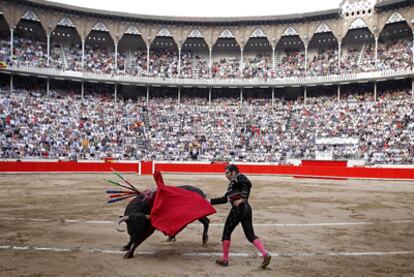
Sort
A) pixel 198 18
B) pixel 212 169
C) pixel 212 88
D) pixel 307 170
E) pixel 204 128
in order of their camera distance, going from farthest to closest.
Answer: pixel 212 88
pixel 198 18
pixel 204 128
pixel 212 169
pixel 307 170

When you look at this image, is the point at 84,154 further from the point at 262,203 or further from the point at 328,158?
the point at 262,203

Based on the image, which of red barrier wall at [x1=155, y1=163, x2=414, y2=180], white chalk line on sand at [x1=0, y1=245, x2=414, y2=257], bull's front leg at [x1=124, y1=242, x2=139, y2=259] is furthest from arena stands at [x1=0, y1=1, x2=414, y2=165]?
bull's front leg at [x1=124, y1=242, x2=139, y2=259]

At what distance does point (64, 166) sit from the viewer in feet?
94.1

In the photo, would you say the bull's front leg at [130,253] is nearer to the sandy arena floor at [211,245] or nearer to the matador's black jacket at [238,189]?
the sandy arena floor at [211,245]

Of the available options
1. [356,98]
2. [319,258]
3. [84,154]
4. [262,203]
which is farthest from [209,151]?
[319,258]

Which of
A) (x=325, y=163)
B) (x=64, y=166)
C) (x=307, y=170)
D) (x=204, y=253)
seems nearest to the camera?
(x=204, y=253)

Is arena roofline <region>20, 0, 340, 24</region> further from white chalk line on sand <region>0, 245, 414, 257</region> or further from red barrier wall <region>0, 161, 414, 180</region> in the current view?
white chalk line on sand <region>0, 245, 414, 257</region>

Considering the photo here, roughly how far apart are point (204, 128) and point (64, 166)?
13679 mm

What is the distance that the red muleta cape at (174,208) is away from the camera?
561 cm

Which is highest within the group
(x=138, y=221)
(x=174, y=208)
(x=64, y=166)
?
(x=174, y=208)

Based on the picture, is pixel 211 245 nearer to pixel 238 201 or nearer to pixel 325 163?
pixel 238 201

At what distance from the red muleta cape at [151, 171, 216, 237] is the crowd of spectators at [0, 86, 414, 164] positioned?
26401 millimetres

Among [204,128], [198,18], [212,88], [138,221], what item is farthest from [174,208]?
[198,18]

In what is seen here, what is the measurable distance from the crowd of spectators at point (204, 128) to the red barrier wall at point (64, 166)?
2279 mm
